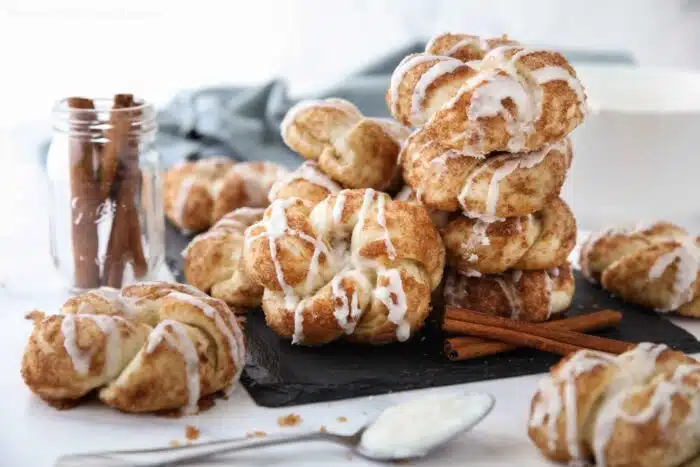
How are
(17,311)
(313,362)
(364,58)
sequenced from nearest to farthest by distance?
1. (313,362)
2. (17,311)
3. (364,58)

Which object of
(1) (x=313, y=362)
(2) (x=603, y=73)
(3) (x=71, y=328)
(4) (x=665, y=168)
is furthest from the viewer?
(2) (x=603, y=73)

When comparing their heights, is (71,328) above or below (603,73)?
below

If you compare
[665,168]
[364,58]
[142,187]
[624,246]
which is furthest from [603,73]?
[364,58]

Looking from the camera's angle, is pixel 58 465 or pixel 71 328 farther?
pixel 71 328

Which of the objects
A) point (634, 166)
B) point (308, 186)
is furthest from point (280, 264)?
point (634, 166)

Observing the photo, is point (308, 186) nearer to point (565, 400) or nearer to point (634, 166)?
point (565, 400)

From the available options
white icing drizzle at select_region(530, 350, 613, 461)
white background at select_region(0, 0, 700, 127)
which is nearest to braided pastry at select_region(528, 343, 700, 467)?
white icing drizzle at select_region(530, 350, 613, 461)

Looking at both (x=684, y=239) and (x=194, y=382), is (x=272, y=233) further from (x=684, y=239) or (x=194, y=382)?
(x=684, y=239)
